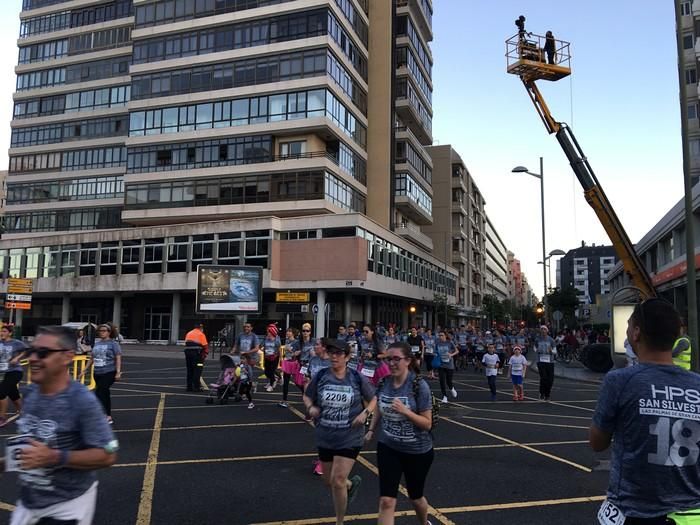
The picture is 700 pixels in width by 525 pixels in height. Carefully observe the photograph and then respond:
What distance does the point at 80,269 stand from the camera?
1788 inches

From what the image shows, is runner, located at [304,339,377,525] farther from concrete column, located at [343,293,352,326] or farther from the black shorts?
concrete column, located at [343,293,352,326]

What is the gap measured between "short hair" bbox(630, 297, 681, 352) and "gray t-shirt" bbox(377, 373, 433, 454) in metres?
2.29

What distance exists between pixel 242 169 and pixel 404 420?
38.9m

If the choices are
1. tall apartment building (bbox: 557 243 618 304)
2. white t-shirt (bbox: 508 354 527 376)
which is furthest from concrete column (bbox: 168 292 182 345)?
tall apartment building (bbox: 557 243 618 304)

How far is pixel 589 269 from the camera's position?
537 feet

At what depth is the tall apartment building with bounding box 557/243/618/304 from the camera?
162 meters

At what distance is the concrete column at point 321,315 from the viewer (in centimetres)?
3672

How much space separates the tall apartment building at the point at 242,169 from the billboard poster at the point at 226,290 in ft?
21.9

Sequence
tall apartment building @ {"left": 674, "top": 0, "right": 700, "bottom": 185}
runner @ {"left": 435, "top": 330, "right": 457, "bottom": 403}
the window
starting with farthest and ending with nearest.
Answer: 1. the window
2. tall apartment building @ {"left": 674, "top": 0, "right": 700, "bottom": 185}
3. runner @ {"left": 435, "top": 330, "right": 457, "bottom": 403}

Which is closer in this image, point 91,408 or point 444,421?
point 91,408

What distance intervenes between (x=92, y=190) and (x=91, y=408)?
58.2 m

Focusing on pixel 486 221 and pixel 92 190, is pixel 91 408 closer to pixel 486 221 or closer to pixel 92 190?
pixel 92 190

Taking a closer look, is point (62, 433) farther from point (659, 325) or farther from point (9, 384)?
point (9, 384)

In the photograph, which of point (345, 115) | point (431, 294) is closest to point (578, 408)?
point (345, 115)
